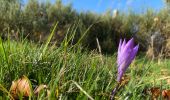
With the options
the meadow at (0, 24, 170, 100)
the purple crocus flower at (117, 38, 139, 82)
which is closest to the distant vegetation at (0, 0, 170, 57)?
the meadow at (0, 24, 170, 100)

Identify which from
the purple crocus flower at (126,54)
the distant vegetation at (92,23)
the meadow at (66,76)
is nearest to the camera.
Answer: the purple crocus flower at (126,54)

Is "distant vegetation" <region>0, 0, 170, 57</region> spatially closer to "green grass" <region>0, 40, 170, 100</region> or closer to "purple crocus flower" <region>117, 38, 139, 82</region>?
"green grass" <region>0, 40, 170, 100</region>

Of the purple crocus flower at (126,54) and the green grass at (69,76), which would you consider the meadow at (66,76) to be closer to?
the green grass at (69,76)

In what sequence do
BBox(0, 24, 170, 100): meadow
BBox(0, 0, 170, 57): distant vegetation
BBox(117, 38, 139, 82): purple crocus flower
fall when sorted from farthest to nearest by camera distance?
BBox(0, 0, 170, 57): distant vegetation < BBox(0, 24, 170, 100): meadow < BBox(117, 38, 139, 82): purple crocus flower

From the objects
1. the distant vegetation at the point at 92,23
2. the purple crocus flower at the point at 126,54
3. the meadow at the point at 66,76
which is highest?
the purple crocus flower at the point at 126,54

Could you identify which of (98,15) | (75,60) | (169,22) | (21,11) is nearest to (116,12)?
(98,15)

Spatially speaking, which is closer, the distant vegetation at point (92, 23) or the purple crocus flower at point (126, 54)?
the purple crocus flower at point (126, 54)

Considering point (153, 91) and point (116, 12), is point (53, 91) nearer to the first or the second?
point (153, 91)

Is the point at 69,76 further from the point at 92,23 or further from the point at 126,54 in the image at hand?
the point at 92,23

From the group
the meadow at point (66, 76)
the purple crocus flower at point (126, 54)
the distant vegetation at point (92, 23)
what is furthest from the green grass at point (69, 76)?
the distant vegetation at point (92, 23)
